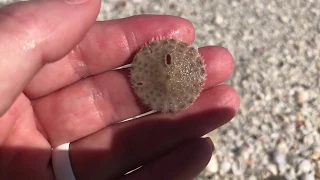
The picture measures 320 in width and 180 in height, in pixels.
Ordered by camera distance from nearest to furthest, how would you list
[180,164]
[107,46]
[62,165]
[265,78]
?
1. [180,164]
2. [62,165]
3. [107,46]
4. [265,78]

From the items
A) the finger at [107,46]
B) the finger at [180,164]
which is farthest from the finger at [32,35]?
the finger at [180,164]

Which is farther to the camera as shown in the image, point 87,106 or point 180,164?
point 87,106

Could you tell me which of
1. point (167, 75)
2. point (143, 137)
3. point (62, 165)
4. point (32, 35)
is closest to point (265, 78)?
point (167, 75)

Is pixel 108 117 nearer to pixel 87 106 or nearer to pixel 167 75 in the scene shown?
pixel 87 106

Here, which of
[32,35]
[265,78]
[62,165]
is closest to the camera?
[32,35]

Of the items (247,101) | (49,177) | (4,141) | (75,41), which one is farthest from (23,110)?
(247,101)

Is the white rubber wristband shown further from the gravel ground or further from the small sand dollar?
the gravel ground

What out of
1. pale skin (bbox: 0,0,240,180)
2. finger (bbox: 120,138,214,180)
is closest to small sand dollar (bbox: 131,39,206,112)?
pale skin (bbox: 0,0,240,180)
